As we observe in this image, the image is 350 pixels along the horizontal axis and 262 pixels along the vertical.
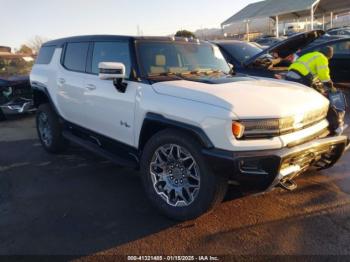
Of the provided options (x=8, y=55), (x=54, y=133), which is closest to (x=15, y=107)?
(x=8, y=55)

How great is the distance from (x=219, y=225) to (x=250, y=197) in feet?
2.42

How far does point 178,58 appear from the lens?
14.5 ft

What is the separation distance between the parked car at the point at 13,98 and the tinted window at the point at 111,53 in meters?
4.75

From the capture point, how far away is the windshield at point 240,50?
8.02m

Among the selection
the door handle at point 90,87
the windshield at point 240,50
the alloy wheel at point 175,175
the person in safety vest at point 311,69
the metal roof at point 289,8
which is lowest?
the alloy wheel at point 175,175

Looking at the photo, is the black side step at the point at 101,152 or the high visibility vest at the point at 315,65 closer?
the black side step at the point at 101,152

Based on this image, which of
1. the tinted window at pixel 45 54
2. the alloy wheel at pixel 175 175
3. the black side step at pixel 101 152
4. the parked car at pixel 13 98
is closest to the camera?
the alloy wheel at pixel 175 175

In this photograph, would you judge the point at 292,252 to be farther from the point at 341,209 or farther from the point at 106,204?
the point at 106,204

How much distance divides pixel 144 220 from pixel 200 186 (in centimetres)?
77

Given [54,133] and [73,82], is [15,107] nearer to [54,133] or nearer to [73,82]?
[54,133]

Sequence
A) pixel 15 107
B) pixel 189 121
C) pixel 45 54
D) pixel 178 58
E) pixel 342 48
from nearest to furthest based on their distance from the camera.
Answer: pixel 189 121, pixel 178 58, pixel 45 54, pixel 15 107, pixel 342 48

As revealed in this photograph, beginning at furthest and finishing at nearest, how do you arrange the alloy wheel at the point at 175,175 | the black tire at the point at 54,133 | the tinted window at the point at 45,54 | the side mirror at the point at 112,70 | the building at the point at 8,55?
the building at the point at 8,55 → the tinted window at the point at 45,54 → the black tire at the point at 54,133 → the side mirror at the point at 112,70 → the alloy wheel at the point at 175,175

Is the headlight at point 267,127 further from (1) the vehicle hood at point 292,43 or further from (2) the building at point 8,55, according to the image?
(2) the building at point 8,55

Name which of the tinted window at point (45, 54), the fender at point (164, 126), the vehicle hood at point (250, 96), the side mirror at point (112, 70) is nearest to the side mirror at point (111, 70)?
the side mirror at point (112, 70)
